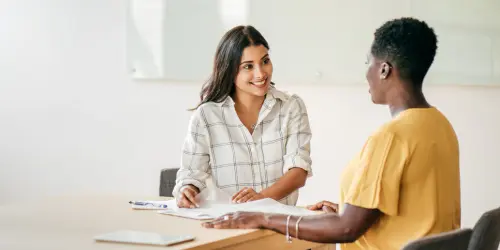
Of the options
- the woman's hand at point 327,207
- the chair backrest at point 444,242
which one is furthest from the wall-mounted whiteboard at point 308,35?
the chair backrest at point 444,242

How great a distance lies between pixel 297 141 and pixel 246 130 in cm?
21

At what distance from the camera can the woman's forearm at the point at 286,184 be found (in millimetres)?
3285

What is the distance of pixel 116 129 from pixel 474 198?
233cm

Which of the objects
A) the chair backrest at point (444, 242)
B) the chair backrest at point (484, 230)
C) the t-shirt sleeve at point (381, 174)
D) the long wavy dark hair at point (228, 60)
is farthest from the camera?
the long wavy dark hair at point (228, 60)

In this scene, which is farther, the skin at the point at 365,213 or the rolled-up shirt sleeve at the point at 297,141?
the rolled-up shirt sleeve at the point at 297,141

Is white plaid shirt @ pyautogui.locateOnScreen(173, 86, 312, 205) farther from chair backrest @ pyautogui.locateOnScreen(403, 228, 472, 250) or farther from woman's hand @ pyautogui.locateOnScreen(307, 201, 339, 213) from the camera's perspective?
chair backrest @ pyautogui.locateOnScreen(403, 228, 472, 250)

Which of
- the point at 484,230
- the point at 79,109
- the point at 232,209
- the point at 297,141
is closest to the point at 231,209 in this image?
the point at 232,209

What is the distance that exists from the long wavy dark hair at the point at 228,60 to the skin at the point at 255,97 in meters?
0.02

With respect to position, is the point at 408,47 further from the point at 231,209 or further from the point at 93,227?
the point at 93,227

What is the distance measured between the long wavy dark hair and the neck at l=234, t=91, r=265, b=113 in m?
0.05

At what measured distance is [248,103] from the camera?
3.55 m

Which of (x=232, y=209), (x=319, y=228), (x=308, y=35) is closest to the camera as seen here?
(x=319, y=228)

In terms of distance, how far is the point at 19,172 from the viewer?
5.92m

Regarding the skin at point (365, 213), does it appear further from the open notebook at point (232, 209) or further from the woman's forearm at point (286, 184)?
the woman's forearm at point (286, 184)
